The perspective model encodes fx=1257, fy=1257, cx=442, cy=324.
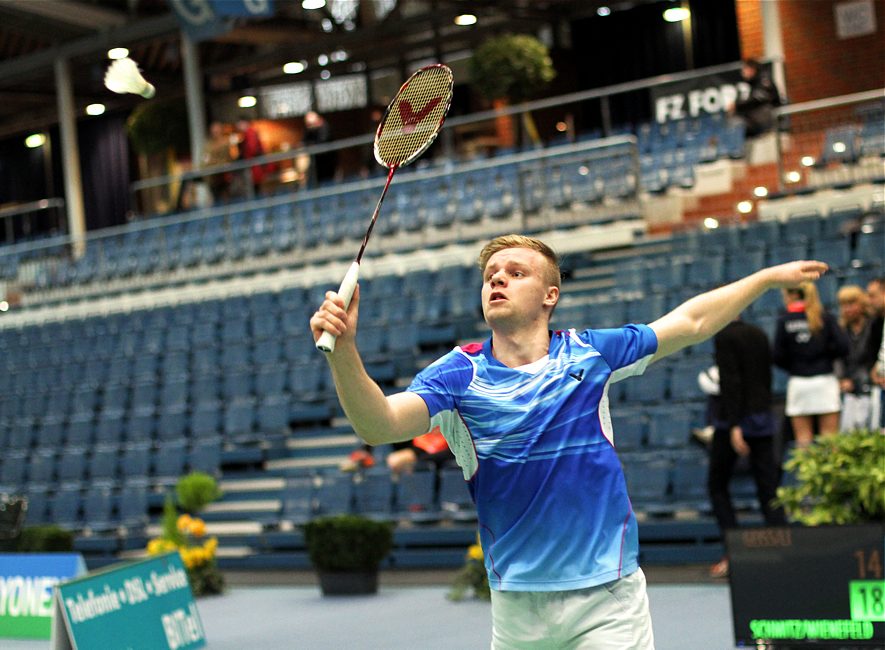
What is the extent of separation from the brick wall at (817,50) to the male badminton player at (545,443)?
16347mm

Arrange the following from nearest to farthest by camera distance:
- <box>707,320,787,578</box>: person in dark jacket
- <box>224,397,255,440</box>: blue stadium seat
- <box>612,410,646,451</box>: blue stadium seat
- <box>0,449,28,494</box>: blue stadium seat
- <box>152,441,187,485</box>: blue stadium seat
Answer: <box>707,320,787,578</box>: person in dark jacket, <box>612,410,646,451</box>: blue stadium seat, <box>152,441,187,485</box>: blue stadium seat, <box>224,397,255,440</box>: blue stadium seat, <box>0,449,28,494</box>: blue stadium seat

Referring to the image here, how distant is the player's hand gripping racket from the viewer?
370 cm

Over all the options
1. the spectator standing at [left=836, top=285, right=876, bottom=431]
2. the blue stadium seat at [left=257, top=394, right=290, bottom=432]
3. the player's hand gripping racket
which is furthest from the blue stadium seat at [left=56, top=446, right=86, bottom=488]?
the player's hand gripping racket

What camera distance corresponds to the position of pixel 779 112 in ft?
47.2

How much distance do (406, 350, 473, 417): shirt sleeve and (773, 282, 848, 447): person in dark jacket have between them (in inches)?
239

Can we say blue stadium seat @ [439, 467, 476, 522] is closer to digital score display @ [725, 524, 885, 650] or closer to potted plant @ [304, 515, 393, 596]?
potted plant @ [304, 515, 393, 596]

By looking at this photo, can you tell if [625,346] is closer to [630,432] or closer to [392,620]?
[392,620]

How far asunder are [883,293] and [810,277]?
255 inches

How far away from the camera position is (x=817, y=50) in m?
19.0

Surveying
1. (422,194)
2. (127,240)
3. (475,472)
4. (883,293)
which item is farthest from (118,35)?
(475,472)

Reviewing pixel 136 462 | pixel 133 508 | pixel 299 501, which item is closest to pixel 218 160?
pixel 136 462

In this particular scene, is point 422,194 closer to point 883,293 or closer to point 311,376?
point 311,376

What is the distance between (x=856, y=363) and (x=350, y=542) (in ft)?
14.1

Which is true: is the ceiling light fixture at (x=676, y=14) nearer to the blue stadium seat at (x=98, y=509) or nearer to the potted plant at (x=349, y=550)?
the blue stadium seat at (x=98, y=509)
